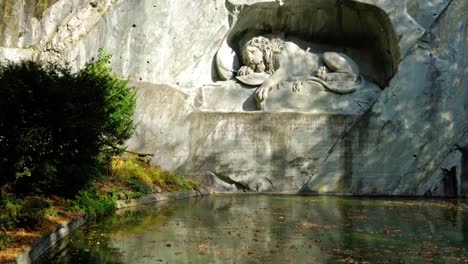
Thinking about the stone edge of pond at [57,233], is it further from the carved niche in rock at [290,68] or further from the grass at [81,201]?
the carved niche in rock at [290,68]

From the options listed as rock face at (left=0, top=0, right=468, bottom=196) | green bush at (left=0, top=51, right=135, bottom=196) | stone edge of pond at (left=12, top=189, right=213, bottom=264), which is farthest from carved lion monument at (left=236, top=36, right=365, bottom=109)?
green bush at (left=0, top=51, right=135, bottom=196)

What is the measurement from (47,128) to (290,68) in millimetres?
9061

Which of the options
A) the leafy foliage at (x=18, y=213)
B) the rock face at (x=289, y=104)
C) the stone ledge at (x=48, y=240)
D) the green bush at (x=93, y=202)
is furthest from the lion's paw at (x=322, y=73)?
the leafy foliage at (x=18, y=213)

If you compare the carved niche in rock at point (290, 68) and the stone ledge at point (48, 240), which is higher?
the carved niche in rock at point (290, 68)

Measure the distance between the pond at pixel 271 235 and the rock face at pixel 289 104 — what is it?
3089 millimetres

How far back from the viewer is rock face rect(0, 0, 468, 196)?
14.2 metres

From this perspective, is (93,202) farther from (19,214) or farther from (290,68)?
(290,68)

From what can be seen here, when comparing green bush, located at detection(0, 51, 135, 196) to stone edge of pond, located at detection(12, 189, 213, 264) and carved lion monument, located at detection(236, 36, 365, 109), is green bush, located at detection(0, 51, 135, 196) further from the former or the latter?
carved lion monument, located at detection(236, 36, 365, 109)

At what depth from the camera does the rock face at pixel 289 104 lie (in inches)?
559

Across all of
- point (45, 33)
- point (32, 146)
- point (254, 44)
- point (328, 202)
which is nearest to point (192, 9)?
point (254, 44)

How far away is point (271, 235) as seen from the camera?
7344mm

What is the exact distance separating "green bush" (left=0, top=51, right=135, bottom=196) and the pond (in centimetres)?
103

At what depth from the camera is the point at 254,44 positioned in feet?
52.8

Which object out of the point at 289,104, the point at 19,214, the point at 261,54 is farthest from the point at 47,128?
the point at 261,54
